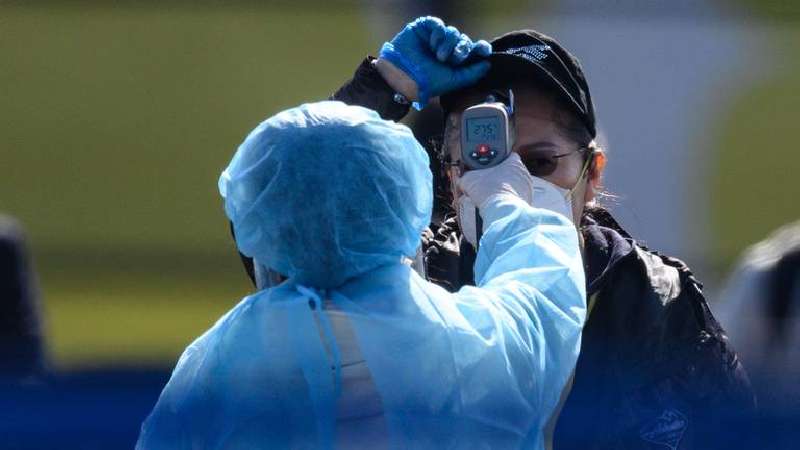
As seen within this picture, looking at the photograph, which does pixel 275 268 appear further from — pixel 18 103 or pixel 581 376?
pixel 18 103

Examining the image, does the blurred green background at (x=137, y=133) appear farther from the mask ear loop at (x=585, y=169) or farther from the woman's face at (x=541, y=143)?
the mask ear loop at (x=585, y=169)

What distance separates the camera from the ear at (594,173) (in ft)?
7.27

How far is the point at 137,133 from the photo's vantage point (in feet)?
7.83

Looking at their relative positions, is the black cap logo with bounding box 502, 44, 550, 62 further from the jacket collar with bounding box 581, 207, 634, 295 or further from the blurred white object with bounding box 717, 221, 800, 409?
the blurred white object with bounding box 717, 221, 800, 409

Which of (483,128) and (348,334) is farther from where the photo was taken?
(483,128)

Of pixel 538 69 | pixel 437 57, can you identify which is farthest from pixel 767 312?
pixel 437 57

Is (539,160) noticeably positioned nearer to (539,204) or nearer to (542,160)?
(542,160)

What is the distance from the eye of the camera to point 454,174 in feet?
6.89

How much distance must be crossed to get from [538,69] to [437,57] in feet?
0.63

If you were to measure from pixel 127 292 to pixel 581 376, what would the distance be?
867 mm

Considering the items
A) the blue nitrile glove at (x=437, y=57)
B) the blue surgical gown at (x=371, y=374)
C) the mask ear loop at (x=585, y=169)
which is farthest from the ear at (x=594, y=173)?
the blue surgical gown at (x=371, y=374)

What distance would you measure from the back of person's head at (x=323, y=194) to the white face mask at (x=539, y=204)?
1.12 ft

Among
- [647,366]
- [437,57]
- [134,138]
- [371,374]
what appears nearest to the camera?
[371,374]

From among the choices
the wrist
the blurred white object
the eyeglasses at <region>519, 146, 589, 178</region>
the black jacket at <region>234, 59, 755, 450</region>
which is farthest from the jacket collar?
the wrist
